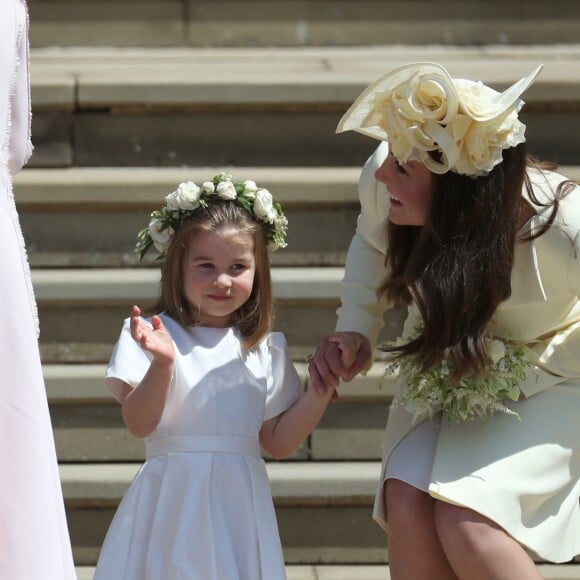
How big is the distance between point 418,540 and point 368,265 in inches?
29.7

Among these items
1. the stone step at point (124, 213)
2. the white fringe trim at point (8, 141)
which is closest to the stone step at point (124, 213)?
the stone step at point (124, 213)

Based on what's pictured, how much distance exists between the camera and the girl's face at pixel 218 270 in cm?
319

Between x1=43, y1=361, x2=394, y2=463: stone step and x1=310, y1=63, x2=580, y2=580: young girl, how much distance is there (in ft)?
2.97

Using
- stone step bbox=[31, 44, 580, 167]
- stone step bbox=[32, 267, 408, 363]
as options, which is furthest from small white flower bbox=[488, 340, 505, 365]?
stone step bbox=[31, 44, 580, 167]

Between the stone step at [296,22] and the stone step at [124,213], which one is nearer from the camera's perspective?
the stone step at [124,213]

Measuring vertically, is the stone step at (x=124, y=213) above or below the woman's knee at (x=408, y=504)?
above

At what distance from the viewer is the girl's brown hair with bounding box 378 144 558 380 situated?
295cm

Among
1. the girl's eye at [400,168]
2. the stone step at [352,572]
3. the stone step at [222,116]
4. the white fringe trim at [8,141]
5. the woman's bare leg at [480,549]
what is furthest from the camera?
the stone step at [222,116]

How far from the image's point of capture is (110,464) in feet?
13.4

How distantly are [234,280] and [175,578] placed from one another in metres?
0.74

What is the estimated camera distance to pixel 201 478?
312 cm

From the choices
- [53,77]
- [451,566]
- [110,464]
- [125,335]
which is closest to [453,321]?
[451,566]

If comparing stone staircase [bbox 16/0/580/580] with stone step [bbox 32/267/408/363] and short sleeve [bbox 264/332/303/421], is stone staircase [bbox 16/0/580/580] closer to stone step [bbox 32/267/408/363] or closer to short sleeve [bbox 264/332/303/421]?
stone step [bbox 32/267/408/363]

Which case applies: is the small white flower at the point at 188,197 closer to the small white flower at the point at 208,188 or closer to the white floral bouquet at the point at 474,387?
the small white flower at the point at 208,188
